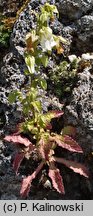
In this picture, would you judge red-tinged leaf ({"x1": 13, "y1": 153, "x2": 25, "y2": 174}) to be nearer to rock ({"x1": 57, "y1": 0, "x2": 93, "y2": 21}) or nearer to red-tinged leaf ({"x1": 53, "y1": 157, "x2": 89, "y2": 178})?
red-tinged leaf ({"x1": 53, "y1": 157, "x2": 89, "y2": 178})

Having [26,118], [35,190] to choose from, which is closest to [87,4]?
[26,118]

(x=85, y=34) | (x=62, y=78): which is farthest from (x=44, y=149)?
(x=85, y=34)

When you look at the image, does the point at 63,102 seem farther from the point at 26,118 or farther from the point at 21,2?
the point at 21,2

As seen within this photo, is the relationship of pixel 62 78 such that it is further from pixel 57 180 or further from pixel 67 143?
pixel 57 180

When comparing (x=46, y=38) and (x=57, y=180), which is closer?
(x=46, y=38)

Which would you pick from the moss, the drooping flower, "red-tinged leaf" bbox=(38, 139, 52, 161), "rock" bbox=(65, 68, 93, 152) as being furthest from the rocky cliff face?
the drooping flower

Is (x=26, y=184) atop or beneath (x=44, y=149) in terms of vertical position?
beneath
